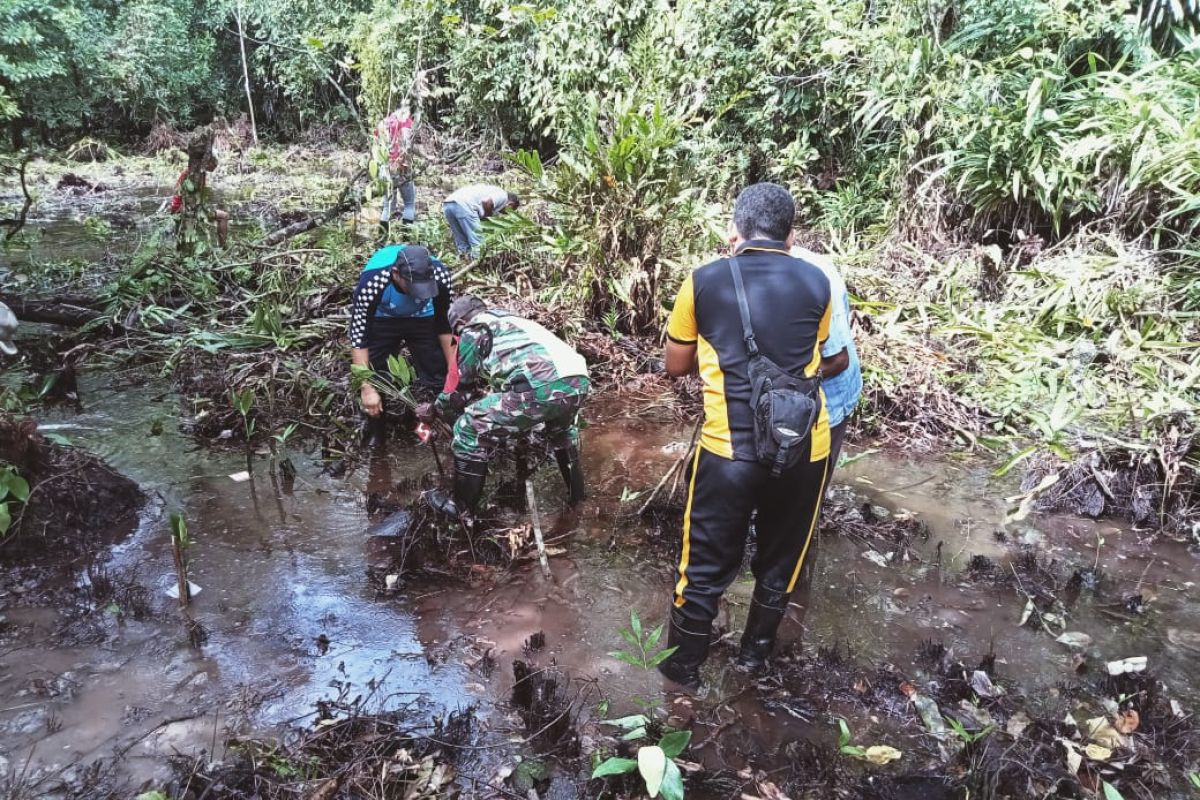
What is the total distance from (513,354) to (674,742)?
2041mm

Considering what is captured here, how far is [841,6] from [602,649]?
7672mm

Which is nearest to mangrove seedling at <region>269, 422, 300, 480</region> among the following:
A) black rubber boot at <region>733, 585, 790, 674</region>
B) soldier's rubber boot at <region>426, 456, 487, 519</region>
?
soldier's rubber boot at <region>426, 456, 487, 519</region>

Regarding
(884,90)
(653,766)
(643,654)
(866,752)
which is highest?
(884,90)

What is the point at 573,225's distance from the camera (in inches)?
237

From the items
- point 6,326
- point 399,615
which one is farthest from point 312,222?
point 399,615

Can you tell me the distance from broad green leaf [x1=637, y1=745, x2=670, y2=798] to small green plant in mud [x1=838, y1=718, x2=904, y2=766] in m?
0.73

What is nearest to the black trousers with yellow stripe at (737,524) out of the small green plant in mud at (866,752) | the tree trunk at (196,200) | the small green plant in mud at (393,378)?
the small green plant in mud at (866,752)

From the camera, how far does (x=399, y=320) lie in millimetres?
4633

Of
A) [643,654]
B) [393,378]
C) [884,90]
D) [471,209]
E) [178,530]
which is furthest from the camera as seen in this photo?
[471,209]

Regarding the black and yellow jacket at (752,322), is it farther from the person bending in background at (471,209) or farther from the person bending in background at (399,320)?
the person bending in background at (471,209)

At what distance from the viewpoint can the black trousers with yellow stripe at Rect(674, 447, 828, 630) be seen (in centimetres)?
243

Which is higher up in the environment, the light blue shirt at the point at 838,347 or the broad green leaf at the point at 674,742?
the light blue shirt at the point at 838,347

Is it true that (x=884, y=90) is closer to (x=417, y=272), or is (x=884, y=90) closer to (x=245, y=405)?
(x=417, y=272)

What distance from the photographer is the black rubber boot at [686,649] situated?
2684mm
